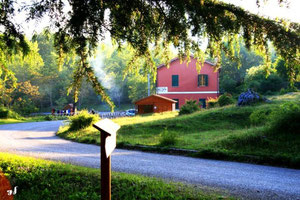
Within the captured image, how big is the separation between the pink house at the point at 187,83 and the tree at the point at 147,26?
84.0 feet

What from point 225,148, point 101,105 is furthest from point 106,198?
point 101,105

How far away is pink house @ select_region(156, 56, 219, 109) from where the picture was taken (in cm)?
3030

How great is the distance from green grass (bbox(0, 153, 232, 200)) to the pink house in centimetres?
2528

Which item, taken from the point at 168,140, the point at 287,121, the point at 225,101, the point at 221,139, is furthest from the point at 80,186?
the point at 225,101

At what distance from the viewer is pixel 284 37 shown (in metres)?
4.24

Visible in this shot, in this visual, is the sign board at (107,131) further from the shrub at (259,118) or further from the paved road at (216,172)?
the shrub at (259,118)

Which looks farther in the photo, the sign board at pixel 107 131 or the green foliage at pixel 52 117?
the green foliage at pixel 52 117

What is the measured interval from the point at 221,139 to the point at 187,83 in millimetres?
21110

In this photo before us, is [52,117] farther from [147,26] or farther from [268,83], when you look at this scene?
[147,26]

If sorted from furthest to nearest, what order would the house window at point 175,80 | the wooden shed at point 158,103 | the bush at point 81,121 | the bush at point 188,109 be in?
the house window at point 175,80 → the wooden shed at point 158,103 → the bush at point 188,109 → the bush at point 81,121

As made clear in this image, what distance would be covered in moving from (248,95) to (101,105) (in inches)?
1797

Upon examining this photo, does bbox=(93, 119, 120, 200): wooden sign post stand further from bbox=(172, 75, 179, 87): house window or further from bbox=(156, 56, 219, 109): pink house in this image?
bbox=(172, 75, 179, 87): house window

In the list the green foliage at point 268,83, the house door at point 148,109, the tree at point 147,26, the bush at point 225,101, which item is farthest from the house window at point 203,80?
the tree at point 147,26

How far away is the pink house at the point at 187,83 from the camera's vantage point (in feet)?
99.4
